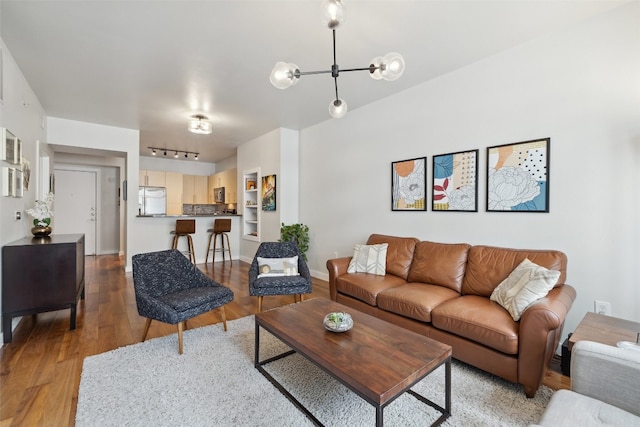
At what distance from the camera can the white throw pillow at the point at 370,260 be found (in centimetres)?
328

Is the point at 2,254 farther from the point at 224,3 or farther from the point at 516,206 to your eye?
the point at 516,206

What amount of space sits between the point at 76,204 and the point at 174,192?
84.0 inches

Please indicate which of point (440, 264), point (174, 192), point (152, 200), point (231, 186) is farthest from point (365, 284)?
point (174, 192)

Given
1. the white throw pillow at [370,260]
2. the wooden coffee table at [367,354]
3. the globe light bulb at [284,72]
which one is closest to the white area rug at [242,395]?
the wooden coffee table at [367,354]

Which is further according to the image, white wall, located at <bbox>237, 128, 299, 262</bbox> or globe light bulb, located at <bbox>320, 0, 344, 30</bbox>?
white wall, located at <bbox>237, 128, 299, 262</bbox>

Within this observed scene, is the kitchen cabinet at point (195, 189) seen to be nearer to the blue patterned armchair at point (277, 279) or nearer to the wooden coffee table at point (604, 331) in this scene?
the blue patterned armchair at point (277, 279)

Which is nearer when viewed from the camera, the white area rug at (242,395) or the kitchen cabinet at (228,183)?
the white area rug at (242,395)

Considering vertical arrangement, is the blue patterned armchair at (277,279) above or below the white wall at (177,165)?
below

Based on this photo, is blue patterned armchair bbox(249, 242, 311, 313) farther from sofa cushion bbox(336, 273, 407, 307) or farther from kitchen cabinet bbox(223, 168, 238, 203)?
kitchen cabinet bbox(223, 168, 238, 203)

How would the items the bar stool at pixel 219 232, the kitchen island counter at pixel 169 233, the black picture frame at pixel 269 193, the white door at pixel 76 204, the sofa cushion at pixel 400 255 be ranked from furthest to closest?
the white door at pixel 76 204 < the bar stool at pixel 219 232 < the kitchen island counter at pixel 169 233 < the black picture frame at pixel 269 193 < the sofa cushion at pixel 400 255

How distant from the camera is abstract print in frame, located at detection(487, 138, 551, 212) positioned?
2.50 m

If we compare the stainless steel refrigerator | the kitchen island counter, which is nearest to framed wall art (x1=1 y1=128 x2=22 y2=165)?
the kitchen island counter

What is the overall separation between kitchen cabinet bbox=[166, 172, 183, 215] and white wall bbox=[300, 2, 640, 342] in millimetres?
6494

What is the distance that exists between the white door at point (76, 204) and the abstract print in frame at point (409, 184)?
717 cm
